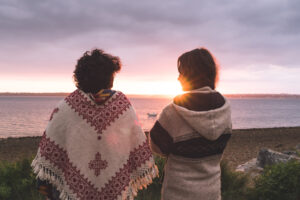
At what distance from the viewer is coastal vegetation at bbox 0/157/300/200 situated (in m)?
4.21

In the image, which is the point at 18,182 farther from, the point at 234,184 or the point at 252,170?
the point at 252,170

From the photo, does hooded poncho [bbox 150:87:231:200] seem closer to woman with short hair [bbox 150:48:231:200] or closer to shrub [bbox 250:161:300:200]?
woman with short hair [bbox 150:48:231:200]

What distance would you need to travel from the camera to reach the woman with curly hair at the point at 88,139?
2301mm

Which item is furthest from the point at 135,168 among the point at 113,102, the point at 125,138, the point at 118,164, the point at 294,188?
the point at 294,188

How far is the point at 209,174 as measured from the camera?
2.34 meters

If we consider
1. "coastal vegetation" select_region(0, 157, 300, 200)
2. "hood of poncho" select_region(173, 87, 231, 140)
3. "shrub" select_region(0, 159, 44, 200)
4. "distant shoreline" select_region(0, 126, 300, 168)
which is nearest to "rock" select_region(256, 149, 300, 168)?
"coastal vegetation" select_region(0, 157, 300, 200)

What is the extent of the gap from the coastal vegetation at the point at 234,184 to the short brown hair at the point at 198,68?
2.28 m

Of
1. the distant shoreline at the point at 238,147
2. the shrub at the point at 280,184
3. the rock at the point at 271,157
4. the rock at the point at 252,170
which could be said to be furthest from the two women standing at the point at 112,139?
the distant shoreline at the point at 238,147

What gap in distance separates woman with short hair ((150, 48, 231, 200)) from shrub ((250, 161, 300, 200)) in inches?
101

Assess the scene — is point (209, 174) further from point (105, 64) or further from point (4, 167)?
point (4, 167)

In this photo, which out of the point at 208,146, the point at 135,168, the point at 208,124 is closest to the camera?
the point at 208,124

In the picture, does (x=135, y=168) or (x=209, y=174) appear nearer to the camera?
(x=209, y=174)

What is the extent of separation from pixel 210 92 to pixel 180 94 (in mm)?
A: 287

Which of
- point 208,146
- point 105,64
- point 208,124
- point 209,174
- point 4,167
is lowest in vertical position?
point 4,167
